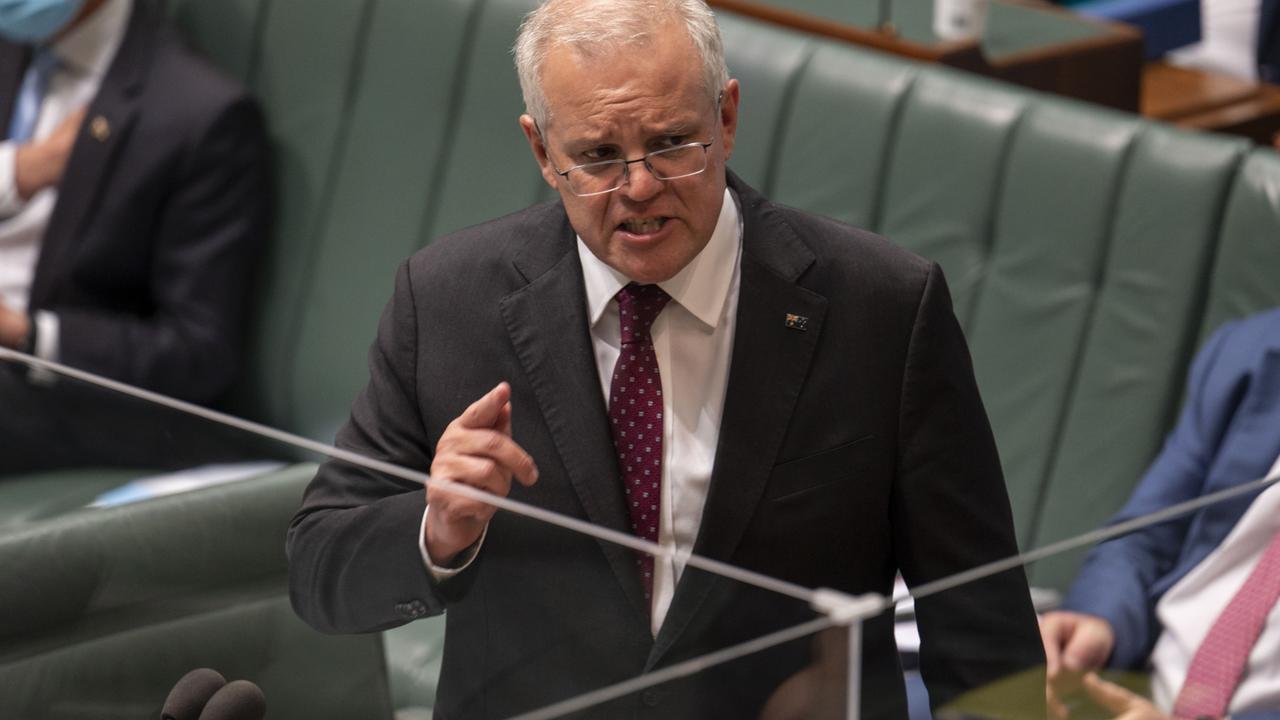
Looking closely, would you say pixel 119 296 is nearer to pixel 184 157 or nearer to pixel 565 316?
pixel 184 157

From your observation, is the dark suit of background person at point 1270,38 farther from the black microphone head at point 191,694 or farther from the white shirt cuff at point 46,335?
the black microphone head at point 191,694

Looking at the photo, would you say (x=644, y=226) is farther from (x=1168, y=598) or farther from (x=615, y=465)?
(x=1168, y=598)

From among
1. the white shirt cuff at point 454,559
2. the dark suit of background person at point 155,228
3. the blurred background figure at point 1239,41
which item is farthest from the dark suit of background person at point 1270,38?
the white shirt cuff at point 454,559

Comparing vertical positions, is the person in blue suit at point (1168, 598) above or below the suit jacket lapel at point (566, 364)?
below

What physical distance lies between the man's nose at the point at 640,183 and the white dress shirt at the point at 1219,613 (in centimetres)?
45

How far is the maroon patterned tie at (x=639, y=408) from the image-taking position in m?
1.22

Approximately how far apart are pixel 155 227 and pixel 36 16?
372mm

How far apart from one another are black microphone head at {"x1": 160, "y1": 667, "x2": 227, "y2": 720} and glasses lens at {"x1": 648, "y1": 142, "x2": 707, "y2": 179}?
17.7 inches

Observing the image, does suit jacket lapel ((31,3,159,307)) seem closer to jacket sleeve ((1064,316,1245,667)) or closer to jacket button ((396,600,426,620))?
jacket sleeve ((1064,316,1245,667))

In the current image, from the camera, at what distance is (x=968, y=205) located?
2.24 meters

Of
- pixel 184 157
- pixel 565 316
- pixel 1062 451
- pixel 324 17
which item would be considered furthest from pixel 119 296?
pixel 565 316

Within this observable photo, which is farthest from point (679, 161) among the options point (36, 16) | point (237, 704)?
point (36, 16)

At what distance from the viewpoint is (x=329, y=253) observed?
2.79 meters

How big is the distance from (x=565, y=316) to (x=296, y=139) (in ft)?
5.52
